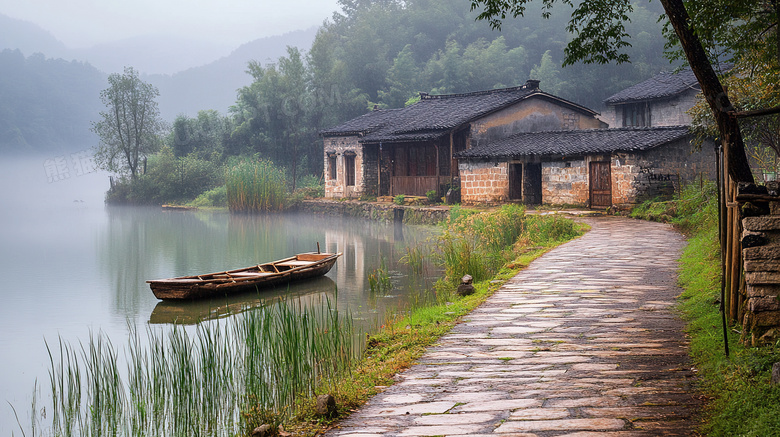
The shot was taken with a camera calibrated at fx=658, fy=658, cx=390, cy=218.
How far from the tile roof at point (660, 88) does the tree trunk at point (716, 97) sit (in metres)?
23.2

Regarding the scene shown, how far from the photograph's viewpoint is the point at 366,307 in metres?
10.3

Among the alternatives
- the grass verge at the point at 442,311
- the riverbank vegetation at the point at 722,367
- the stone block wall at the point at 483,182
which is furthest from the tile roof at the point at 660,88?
the riverbank vegetation at the point at 722,367

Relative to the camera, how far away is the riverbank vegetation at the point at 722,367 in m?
3.56

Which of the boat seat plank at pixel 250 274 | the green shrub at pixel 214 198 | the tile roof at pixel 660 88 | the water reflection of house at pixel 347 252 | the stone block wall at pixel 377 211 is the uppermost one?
the tile roof at pixel 660 88

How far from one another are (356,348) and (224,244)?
13198 mm

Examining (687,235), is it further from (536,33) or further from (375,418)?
(536,33)

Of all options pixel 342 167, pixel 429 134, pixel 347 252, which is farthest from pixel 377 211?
pixel 347 252

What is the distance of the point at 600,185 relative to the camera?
19.7 meters

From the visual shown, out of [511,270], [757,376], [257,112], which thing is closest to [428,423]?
[757,376]

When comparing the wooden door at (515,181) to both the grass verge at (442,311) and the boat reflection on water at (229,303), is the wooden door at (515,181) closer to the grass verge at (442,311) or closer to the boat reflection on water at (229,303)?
the grass verge at (442,311)

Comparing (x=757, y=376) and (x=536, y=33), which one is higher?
(x=536, y=33)

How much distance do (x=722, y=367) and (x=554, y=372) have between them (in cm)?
112

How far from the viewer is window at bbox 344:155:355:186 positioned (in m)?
30.2

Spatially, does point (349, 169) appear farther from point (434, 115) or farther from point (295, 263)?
point (295, 263)
